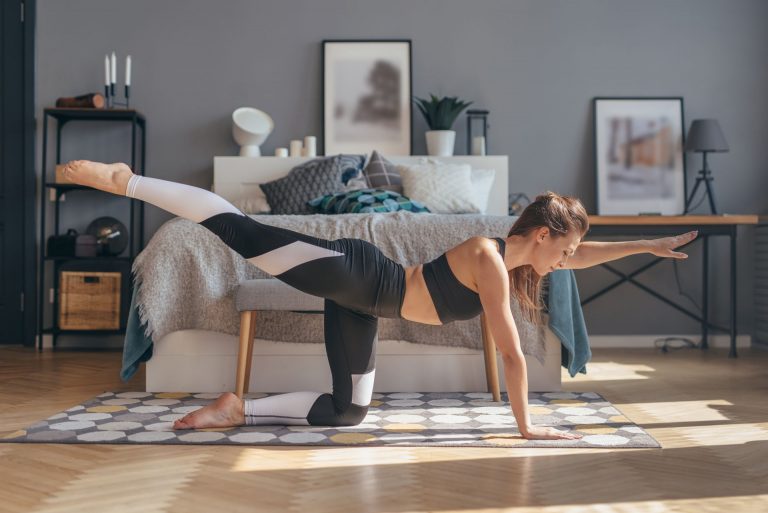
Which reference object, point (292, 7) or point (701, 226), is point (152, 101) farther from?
point (701, 226)

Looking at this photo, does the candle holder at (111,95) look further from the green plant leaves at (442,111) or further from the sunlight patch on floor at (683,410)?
the sunlight patch on floor at (683,410)

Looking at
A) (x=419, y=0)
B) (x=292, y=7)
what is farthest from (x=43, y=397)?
(x=419, y=0)

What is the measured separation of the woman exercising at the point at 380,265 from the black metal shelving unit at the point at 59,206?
8.54 feet

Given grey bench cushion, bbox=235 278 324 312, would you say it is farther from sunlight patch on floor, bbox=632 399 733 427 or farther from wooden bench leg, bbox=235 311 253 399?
sunlight patch on floor, bbox=632 399 733 427

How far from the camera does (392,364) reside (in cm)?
318

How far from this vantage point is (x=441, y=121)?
16.0ft

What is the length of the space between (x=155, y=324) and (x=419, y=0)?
3006 mm

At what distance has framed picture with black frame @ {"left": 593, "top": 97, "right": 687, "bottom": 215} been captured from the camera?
196 inches

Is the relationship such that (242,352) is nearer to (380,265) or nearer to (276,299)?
(276,299)

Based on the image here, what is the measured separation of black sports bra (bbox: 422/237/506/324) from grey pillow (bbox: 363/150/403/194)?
90.8 inches

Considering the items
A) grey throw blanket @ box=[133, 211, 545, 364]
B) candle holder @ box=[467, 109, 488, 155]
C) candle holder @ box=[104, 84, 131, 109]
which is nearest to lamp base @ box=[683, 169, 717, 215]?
candle holder @ box=[467, 109, 488, 155]

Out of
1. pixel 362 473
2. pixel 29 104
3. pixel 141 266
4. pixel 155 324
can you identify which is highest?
pixel 29 104

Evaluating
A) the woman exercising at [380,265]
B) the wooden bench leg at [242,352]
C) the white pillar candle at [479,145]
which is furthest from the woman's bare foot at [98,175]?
the white pillar candle at [479,145]

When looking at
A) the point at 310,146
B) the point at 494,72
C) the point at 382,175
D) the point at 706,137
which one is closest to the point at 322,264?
the point at 382,175
